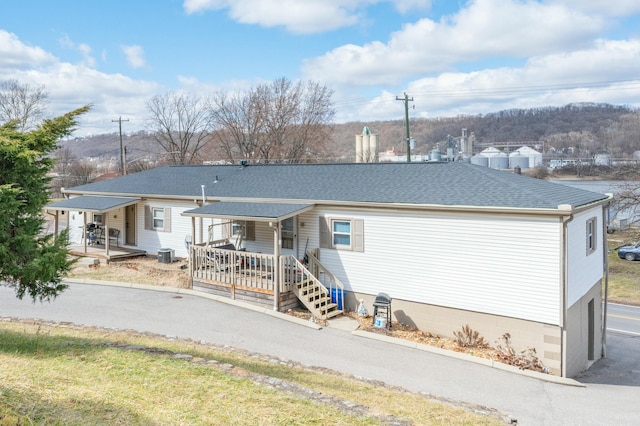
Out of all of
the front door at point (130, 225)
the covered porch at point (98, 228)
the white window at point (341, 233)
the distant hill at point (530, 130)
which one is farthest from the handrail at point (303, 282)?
the distant hill at point (530, 130)

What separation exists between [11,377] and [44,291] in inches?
122

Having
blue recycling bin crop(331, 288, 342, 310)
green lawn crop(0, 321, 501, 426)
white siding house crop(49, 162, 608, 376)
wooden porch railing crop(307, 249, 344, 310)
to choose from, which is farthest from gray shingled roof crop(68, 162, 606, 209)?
green lawn crop(0, 321, 501, 426)

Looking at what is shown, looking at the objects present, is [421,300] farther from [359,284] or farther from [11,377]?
[11,377]

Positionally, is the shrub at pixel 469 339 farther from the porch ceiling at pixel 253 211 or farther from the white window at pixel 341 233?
the porch ceiling at pixel 253 211

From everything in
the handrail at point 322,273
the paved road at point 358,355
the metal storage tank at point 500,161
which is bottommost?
the paved road at point 358,355

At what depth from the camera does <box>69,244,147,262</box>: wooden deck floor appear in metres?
21.5

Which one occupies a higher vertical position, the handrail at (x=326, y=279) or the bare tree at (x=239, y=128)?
the bare tree at (x=239, y=128)

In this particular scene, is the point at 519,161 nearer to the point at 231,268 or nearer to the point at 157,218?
the point at 157,218

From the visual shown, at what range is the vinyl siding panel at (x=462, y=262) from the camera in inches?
474

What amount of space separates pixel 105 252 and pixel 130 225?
6.96 feet

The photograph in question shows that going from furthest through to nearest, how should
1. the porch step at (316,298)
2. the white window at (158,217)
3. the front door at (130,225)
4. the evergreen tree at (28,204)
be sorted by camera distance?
the front door at (130,225)
the white window at (158,217)
the porch step at (316,298)
the evergreen tree at (28,204)

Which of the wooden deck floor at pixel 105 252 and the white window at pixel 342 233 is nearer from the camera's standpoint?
the white window at pixel 342 233

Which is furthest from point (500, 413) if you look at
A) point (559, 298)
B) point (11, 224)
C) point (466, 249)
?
point (11, 224)

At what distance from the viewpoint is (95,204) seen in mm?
22391
